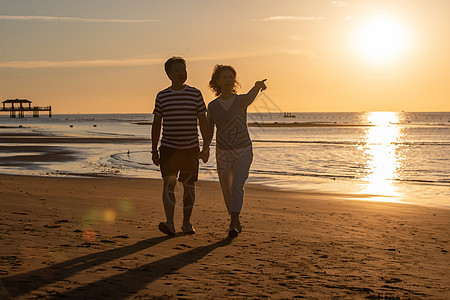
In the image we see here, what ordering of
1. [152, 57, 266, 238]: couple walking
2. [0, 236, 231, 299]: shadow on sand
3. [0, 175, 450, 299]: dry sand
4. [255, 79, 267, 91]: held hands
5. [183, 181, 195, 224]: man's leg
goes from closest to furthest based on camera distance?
1. [0, 236, 231, 299]: shadow on sand
2. [0, 175, 450, 299]: dry sand
3. [255, 79, 267, 91]: held hands
4. [152, 57, 266, 238]: couple walking
5. [183, 181, 195, 224]: man's leg

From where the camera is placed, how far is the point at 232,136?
19.3 feet

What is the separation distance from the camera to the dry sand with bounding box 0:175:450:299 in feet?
13.0

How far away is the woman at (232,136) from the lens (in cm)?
586

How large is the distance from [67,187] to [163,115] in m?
6.53

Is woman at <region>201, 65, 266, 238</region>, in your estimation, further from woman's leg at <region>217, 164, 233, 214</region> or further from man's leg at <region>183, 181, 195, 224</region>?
man's leg at <region>183, 181, 195, 224</region>

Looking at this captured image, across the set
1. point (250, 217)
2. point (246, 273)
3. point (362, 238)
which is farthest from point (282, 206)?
point (246, 273)

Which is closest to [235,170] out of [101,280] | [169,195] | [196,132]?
[196,132]

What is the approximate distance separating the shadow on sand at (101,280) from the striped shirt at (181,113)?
1.30m

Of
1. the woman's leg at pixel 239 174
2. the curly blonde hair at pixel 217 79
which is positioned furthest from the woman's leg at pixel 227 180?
the curly blonde hair at pixel 217 79

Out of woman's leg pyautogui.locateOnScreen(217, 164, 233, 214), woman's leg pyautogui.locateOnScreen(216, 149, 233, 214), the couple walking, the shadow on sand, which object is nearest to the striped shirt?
the couple walking

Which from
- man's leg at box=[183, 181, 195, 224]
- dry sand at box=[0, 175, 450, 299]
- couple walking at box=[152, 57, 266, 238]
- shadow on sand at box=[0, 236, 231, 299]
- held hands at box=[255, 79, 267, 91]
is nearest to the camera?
shadow on sand at box=[0, 236, 231, 299]

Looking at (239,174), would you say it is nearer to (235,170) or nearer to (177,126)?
(235,170)

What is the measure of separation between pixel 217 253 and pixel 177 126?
1.54 m

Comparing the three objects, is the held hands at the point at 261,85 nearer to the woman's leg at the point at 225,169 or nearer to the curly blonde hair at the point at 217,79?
the curly blonde hair at the point at 217,79
